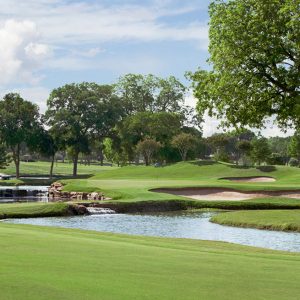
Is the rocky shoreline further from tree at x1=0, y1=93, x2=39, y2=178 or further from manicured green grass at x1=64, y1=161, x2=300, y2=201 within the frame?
tree at x1=0, y1=93, x2=39, y2=178

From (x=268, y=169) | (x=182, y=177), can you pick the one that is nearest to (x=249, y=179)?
(x=268, y=169)

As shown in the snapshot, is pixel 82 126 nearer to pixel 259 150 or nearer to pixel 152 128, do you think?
pixel 152 128

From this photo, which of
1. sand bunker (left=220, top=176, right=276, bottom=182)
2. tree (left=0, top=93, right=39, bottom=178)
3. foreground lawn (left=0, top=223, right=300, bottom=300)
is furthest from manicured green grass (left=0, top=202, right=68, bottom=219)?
tree (left=0, top=93, right=39, bottom=178)

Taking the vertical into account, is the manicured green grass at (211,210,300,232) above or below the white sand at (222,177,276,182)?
below

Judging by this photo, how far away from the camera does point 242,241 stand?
2750cm

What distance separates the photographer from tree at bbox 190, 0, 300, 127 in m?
34.1

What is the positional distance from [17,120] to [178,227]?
8255 centimetres

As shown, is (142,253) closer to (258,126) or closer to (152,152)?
(258,126)

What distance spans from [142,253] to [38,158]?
186761 millimetres

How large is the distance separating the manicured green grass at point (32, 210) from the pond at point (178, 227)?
151cm

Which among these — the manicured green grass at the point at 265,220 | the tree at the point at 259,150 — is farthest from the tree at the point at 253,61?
the tree at the point at 259,150

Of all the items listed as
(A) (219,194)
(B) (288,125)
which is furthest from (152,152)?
(B) (288,125)

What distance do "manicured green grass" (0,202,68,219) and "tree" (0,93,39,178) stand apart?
230 ft

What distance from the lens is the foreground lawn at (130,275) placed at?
8578mm
